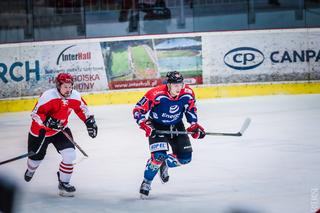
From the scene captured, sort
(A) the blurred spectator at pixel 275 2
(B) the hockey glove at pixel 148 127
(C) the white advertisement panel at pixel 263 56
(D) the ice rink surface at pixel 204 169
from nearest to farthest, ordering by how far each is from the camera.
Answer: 1. (D) the ice rink surface at pixel 204 169
2. (B) the hockey glove at pixel 148 127
3. (C) the white advertisement panel at pixel 263 56
4. (A) the blurred spectator at pixel 275 2

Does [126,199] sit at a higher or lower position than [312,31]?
lower

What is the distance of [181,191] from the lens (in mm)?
5699

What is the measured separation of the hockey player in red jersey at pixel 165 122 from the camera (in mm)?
5441

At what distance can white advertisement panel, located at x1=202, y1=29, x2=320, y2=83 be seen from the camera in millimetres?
12586

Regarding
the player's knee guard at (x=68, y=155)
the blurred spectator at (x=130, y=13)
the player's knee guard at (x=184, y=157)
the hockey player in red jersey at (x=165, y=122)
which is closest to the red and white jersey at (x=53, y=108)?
the player's knee guard at (x=68, y=155)

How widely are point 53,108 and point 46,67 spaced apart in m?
6.71

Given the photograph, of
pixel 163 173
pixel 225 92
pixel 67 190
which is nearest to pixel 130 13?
pixel 225 92

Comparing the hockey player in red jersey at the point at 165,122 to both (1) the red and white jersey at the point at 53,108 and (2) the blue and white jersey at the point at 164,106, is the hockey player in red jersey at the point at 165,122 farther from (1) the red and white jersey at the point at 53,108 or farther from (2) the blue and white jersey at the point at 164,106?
(1) the red and white jersey at the point at 53,108

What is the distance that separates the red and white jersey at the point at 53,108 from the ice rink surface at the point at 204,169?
0.61 meters

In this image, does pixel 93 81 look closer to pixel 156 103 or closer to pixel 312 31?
pixel 312 31

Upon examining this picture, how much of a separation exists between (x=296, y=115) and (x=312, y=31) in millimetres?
3118

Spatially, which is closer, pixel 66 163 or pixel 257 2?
pixel 66 163

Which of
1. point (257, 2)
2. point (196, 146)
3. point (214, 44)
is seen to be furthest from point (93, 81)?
point (196, 146)

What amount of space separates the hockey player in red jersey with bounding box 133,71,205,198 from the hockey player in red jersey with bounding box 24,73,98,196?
0.55 metres
